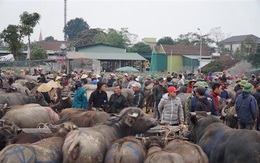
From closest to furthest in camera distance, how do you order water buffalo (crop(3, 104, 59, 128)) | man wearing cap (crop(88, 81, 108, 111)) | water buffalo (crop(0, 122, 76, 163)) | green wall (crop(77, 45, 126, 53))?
water buffalo (crop(0, 122, 76, 163))
water buffalo (crop(3, 104, 59, 128))
man wearing cap (crop(88, 81, 108, 111))
green wall (crop(77, 45, 126, 53))

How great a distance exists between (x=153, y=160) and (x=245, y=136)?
159cm

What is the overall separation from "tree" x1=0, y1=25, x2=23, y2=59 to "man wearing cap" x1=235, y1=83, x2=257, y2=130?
26900 millimetres

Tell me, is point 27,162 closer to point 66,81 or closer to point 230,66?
point 66,81

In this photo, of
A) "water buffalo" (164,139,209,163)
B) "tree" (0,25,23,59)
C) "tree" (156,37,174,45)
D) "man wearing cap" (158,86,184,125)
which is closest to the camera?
"water buffalo" (164,139,209,163)

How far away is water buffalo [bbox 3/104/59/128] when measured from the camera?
10.5m

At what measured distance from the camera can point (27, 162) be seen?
6.17m

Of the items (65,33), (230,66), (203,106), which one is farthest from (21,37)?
(65,33)

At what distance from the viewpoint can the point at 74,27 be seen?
370ft

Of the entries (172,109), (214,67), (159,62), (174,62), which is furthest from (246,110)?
(174,62)

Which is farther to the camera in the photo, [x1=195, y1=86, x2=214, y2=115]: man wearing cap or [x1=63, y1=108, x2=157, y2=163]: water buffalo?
[x1=195, y1=86, x2=214, y2=115]: man wearing cap

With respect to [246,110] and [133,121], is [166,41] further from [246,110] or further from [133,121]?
[133,121]

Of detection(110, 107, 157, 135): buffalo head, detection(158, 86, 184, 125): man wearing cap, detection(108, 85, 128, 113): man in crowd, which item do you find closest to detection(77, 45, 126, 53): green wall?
detection(108, 85, 128, 113): man in crowd

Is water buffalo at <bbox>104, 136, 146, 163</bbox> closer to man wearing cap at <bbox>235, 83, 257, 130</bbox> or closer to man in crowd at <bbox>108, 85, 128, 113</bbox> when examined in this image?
man wearing cap at <bbox>235, 83, 257, 130</bbox>

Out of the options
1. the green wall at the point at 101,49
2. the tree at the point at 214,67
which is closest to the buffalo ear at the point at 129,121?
the tree at the point at 214,67
